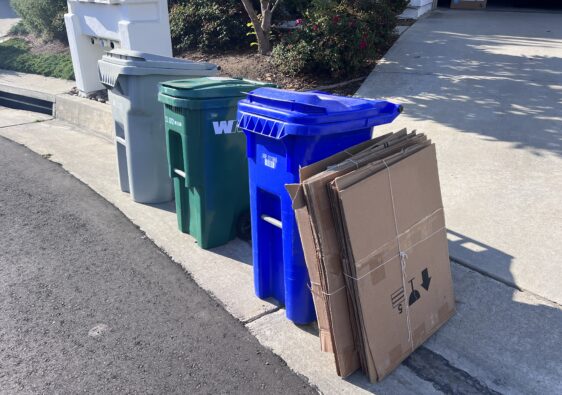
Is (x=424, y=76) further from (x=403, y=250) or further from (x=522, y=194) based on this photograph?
(x=403, y=250)

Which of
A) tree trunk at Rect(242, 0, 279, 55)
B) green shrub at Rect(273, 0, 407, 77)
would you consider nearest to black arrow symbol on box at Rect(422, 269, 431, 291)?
green shrub at Rect(273, 0, 407, 77)

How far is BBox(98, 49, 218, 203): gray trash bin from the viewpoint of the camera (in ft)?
16.2

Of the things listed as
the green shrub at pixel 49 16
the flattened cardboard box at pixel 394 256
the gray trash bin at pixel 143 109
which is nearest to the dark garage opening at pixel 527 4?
the green shrub at pixel 49 16

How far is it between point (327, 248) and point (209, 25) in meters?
9.07

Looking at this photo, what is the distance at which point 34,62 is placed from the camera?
42.2 feet

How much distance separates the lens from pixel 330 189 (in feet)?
8.83

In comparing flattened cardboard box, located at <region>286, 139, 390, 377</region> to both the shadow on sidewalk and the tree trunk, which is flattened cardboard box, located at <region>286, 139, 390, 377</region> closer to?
the shadow on sidewalk

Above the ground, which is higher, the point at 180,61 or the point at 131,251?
the point at 180,61

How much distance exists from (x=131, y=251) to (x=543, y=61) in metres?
7.92

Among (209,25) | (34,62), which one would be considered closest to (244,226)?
(209,25)

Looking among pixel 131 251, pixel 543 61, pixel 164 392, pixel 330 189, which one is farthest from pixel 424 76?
pixel 164 392

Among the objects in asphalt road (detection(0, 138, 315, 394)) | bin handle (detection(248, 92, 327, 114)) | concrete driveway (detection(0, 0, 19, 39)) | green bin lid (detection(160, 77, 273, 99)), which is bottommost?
asphalt road (detection(0, 138, 315, 394))

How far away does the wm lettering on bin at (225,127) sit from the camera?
13.6 feet

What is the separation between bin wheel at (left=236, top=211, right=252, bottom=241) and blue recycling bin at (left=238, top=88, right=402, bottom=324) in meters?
0.97
